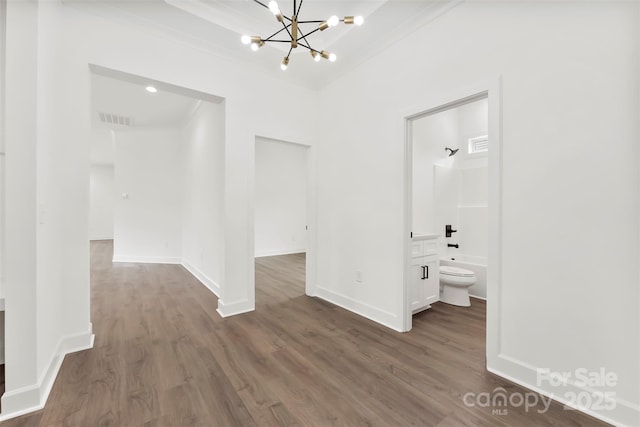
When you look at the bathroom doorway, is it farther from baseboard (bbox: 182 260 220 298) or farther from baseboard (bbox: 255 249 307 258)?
baseboard (bbox: 255 249 307 258)

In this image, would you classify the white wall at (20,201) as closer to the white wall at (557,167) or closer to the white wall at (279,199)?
the white wall at (557,167)

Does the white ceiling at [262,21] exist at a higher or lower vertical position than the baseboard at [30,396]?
higher

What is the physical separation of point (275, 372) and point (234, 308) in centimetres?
125

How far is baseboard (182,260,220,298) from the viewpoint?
12.0 feet

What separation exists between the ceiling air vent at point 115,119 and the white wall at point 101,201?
5983 millimetres

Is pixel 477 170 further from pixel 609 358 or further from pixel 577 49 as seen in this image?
pixel 609 358

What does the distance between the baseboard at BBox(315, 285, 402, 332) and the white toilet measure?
1.16 metres

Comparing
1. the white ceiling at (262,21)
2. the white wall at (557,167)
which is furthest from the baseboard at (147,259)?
the white wall at (557,167)

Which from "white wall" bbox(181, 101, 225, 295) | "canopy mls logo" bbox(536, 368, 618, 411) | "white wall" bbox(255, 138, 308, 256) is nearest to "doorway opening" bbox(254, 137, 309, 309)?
"white wall" bbox(255, 138, 308, 256)

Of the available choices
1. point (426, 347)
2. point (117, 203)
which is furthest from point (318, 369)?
point (117, 203)

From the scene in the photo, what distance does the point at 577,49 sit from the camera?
157cm

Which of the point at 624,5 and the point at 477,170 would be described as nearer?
the point at 624,5

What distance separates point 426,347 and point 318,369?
100cm

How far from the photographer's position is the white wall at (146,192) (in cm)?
572
